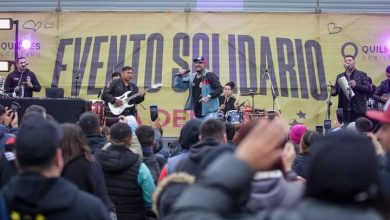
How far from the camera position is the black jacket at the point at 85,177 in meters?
4.45

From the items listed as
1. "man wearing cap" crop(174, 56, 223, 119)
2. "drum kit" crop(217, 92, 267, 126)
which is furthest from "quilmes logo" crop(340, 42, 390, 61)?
"man wearing cap" crop(174, 56, 223, 119)

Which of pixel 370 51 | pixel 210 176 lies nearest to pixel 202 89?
pixel 370 51

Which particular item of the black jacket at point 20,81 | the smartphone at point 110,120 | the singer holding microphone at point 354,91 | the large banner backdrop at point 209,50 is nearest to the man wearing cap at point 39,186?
the smartphone at point 110,120

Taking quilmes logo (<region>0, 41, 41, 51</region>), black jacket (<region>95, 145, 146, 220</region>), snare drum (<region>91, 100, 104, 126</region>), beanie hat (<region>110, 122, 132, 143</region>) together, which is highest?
quilmes logo (<region>0, 41, 41, 51</region>)

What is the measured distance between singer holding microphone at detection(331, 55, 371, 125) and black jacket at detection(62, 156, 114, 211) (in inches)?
369

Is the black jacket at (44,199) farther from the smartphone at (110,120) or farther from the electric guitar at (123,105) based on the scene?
the electric guitar at (123,105)

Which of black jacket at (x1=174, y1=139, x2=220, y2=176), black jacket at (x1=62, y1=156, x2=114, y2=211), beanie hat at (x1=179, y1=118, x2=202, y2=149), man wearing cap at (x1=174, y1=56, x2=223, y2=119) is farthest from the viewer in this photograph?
man wearing cap at (x1=174, y1=56, x2=223, y2=119)

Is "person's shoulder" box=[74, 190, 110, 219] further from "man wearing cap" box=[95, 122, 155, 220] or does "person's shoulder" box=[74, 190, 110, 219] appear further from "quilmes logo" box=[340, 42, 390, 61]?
"quilmes logo" box=[340, 42, 390, 61]

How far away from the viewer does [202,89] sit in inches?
513

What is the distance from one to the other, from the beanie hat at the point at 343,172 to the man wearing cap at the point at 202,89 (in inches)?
418

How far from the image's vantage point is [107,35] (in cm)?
1620

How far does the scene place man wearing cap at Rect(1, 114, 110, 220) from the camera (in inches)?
115

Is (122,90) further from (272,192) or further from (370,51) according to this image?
(272,192)

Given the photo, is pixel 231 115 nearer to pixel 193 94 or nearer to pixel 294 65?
pixel 193 94
